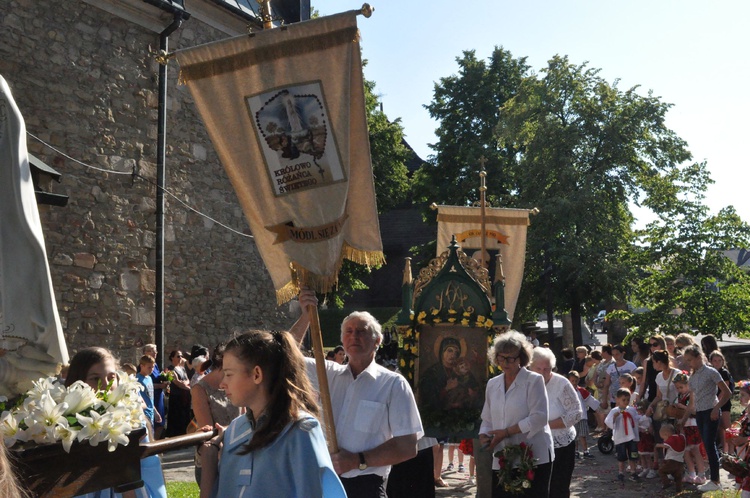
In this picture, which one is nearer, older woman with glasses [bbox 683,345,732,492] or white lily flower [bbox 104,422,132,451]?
white lily flower [bbox 104,422,132,451]

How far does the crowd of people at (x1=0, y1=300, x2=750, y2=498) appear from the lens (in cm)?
334

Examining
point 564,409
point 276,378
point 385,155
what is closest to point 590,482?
point 564,409

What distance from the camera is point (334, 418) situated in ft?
17.2

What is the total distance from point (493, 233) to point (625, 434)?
3.67 m

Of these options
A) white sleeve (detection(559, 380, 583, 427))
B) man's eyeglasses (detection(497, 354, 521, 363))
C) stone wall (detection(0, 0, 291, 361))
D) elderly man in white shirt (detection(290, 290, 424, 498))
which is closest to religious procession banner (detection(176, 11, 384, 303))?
elderly man in white shirt (detection(290, 290, 424, 498))

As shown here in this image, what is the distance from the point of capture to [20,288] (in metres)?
3.87

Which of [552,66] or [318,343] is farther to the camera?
[552,66]

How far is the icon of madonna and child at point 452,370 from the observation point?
863 centimetres

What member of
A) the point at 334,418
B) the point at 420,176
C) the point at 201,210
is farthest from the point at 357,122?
the point at 420,176

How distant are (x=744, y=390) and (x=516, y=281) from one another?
5.35 metres

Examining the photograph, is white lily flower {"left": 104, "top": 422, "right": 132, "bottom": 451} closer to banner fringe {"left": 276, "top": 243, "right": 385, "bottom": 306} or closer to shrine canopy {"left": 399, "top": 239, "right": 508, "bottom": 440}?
banner fringe {"left": 276, "top": 243, "right": 385, "bottom": 306}

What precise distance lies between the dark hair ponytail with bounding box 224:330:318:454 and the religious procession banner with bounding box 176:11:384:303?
172cm

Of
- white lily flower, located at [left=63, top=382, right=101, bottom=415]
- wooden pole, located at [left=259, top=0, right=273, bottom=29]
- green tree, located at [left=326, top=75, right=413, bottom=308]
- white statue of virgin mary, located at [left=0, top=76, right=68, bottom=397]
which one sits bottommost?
white lily flower, located at [left=63, top=382, right=101, bottom=415]

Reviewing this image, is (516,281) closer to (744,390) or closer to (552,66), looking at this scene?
(744,390)
